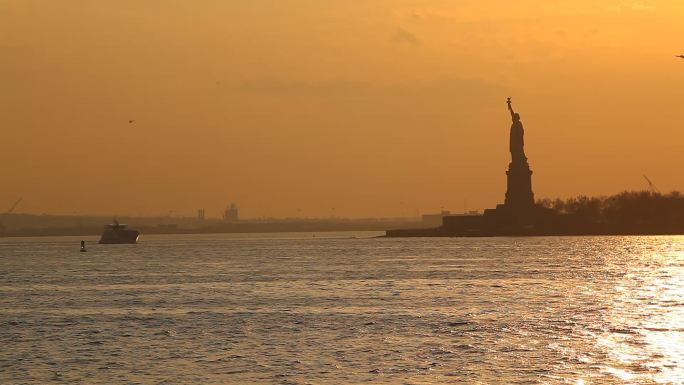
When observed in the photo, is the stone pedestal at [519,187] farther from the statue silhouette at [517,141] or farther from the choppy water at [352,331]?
the choppy water at [352,331]

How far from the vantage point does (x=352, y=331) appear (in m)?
45.6

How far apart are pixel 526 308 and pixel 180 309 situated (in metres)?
17.4

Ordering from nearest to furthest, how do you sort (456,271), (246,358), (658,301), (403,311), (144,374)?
(144,374), (246,358), (403,311), (658,301), (456,271)

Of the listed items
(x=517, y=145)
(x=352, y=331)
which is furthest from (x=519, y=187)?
(x=352, y=331)

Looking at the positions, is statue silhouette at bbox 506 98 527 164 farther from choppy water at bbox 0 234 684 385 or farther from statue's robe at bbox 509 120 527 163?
choppy water at bbox 0 234 684 385

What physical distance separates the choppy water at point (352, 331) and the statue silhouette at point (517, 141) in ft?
267

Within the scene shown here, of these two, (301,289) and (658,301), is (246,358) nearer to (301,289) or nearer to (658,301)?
(658,301)

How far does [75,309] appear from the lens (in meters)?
60.8

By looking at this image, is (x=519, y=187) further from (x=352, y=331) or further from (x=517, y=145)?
(x=352, y=331)

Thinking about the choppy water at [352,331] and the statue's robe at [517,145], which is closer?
the choppy water at [352,331]

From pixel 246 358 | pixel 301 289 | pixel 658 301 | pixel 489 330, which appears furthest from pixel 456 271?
pixel 246 358

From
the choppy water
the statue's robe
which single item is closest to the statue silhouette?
the statue's robe

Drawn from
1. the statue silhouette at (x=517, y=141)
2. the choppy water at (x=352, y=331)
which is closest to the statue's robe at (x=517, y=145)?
the statue silhouette at (x=517, y=141)

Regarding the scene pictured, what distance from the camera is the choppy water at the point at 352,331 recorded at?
33969mm
